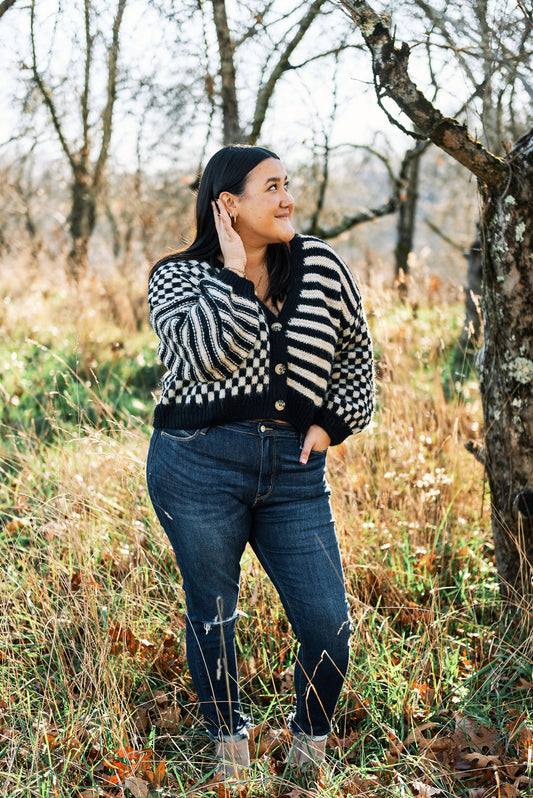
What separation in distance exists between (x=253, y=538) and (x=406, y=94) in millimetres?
1650

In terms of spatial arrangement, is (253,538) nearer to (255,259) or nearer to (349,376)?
(349,376)

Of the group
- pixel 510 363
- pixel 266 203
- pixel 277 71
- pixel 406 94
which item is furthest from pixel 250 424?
pixel 277 71

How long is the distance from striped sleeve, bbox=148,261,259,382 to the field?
997 mm

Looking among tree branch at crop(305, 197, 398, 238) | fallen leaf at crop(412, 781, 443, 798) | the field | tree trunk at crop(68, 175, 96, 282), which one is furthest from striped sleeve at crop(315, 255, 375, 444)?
tree trunk at crop(68, 175, 96, 282)

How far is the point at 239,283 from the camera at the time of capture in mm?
1957

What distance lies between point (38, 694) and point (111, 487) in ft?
4.86

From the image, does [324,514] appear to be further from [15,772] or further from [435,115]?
[435,115]

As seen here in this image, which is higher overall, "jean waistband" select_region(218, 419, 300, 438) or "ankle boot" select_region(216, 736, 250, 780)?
"jean waistband" select_region(218, 419, 300, 438)

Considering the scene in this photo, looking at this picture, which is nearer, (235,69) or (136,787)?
(136,787)

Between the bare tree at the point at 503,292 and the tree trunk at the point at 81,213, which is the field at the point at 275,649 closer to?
the bare tree at the point at 503,292

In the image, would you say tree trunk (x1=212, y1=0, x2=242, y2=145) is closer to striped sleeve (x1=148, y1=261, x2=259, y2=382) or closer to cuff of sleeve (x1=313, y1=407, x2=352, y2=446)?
striped sleeve (x1=148, y1=261, x2=259, y2=382)

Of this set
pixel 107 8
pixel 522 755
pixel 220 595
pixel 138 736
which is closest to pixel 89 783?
pixel 138 736

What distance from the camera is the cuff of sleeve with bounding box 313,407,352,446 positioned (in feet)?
6.93

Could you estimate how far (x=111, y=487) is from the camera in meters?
3.76
